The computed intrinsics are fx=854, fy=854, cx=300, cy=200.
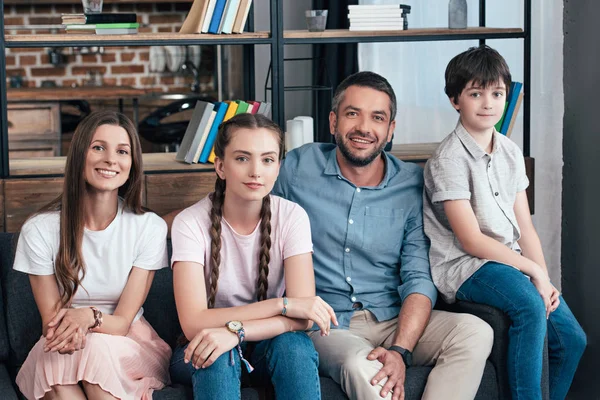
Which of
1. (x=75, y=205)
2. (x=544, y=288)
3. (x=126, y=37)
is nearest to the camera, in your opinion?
(x=75, y=205)

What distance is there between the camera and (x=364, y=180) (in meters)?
2.55

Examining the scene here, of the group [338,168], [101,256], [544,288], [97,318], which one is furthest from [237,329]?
[544,288]

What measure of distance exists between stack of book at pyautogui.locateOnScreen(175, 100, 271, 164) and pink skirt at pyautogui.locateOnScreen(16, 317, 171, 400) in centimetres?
94

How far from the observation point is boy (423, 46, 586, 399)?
7.88 ft

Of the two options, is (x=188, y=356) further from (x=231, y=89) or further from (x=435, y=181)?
(x=231, y=89)

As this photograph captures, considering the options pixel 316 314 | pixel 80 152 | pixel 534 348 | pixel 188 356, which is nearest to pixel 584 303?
pixel 534 348

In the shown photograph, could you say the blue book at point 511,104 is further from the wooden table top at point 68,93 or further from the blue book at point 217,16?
the wooden table top at point 68,93

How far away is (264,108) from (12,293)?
1100mm

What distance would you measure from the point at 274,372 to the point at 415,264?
59 cm

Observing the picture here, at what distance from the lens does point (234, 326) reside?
6.94 ft

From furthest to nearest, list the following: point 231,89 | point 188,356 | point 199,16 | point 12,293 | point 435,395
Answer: point 231,89, point 199,16, point 12,293, point 435,395, point 188,356

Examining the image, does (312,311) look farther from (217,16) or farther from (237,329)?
(217,16)

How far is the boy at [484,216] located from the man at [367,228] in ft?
0.25

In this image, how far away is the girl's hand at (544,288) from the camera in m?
2.36
